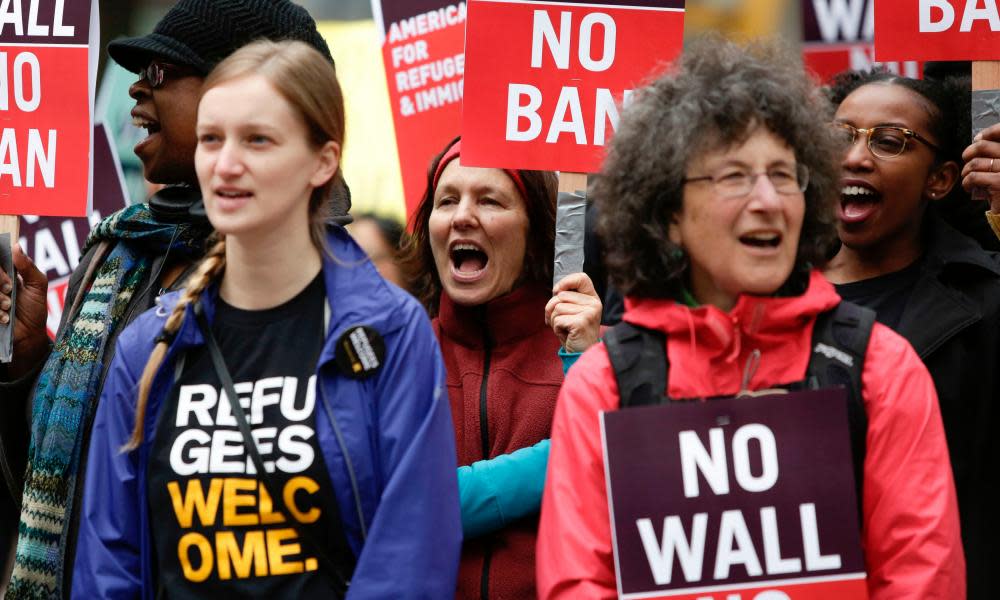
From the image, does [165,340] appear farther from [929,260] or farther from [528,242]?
[929,260]

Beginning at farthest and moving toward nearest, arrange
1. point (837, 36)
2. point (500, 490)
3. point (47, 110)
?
point (837, 36) → point (47, 110) → point (500, 490)

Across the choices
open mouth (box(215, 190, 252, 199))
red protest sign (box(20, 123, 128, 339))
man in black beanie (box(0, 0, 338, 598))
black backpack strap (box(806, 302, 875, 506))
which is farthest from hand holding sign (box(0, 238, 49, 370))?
black backpack strap (box(806, 302, 875, 506))

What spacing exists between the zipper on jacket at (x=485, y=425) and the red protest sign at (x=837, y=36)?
7.95ft

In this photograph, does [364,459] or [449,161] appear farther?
[449,161]

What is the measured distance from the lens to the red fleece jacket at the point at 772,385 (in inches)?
102

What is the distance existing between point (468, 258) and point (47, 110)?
1302 mm

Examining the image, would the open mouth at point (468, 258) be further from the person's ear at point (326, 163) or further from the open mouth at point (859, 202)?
the open mouth at point (859, 202)

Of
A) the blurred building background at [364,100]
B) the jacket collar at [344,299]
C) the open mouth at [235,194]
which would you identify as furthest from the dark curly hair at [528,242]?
the blurred building background at [364,100]

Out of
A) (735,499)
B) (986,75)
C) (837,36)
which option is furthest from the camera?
(837,36)

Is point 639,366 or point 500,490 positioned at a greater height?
point 639,366

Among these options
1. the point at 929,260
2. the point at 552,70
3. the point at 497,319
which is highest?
the point at 552,70

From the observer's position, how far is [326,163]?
3.01m

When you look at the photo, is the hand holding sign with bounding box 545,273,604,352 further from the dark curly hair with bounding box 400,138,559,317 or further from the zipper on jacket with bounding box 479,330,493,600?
the dark curly hair with bounding box 400,138,559,317

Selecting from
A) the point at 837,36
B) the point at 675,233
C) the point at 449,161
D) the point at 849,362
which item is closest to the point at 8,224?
the point at 449,161
